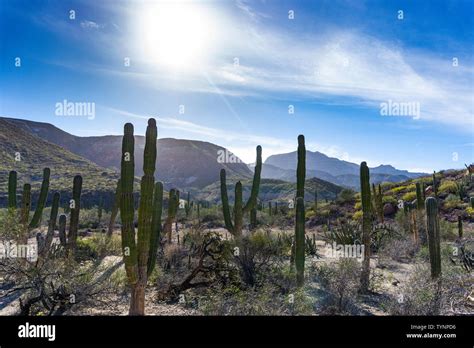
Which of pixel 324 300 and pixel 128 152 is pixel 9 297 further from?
pixel 324 300

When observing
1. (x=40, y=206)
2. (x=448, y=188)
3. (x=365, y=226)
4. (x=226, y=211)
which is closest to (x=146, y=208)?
(x=365, y=226)

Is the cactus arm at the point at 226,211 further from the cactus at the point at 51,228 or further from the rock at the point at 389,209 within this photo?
the rock at the point at 389,209

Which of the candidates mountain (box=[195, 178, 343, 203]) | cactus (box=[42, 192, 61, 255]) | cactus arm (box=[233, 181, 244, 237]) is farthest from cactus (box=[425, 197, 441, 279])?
mountain (box=[195, 178, 343, 203])

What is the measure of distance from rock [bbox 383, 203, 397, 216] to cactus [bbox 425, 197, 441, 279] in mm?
16323

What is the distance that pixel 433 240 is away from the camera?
28.3ft

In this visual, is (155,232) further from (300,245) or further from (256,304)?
(300,245)

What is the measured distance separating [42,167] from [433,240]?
168 ft

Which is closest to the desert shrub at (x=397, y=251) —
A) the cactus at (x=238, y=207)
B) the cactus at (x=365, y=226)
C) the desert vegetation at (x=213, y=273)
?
the desert vegetation at (x=213, y=273)

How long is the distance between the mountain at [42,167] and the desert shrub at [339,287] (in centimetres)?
3301

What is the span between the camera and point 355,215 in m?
26.6

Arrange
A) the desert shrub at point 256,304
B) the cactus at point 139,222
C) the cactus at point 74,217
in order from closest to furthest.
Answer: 1. the desert shrub at point 256,304
2. the cactus at point 139,222
3. the cactus at point 74,217

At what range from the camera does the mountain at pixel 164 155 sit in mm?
105381
